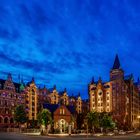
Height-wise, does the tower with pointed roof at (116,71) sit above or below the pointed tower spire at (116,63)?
below

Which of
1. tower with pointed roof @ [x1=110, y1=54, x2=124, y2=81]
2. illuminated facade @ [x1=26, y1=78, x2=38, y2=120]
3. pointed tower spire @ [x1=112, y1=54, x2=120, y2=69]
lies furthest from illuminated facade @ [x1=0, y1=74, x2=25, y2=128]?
pointed tower spire @ [x1=112, y1=54, x2=120, y2=69]

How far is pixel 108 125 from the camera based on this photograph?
88625mm

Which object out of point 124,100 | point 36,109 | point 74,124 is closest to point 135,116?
point 124,100

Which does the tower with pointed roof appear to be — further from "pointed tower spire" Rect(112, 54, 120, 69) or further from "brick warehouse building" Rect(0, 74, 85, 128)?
"brick warehouse building" Rect(0, 74, 85, 128)

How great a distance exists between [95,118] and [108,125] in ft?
13.4

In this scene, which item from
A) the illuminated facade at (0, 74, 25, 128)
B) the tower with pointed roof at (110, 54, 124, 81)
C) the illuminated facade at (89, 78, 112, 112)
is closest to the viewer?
the illuminated facade at (0, 74, 25, 128)

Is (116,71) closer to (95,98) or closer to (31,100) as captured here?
(95,98)

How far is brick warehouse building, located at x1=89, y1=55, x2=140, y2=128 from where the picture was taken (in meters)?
151

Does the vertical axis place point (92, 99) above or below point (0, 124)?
above

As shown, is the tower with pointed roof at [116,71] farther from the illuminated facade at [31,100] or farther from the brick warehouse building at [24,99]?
the illuminated facade at [31,100]

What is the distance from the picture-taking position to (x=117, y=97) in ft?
503

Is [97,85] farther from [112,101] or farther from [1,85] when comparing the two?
[1,85]

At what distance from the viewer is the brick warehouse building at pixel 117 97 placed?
151 m

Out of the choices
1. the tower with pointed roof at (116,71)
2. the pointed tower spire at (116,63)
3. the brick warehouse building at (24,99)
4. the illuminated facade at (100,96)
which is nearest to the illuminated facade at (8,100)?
the brick warehouse building at (24,99)
